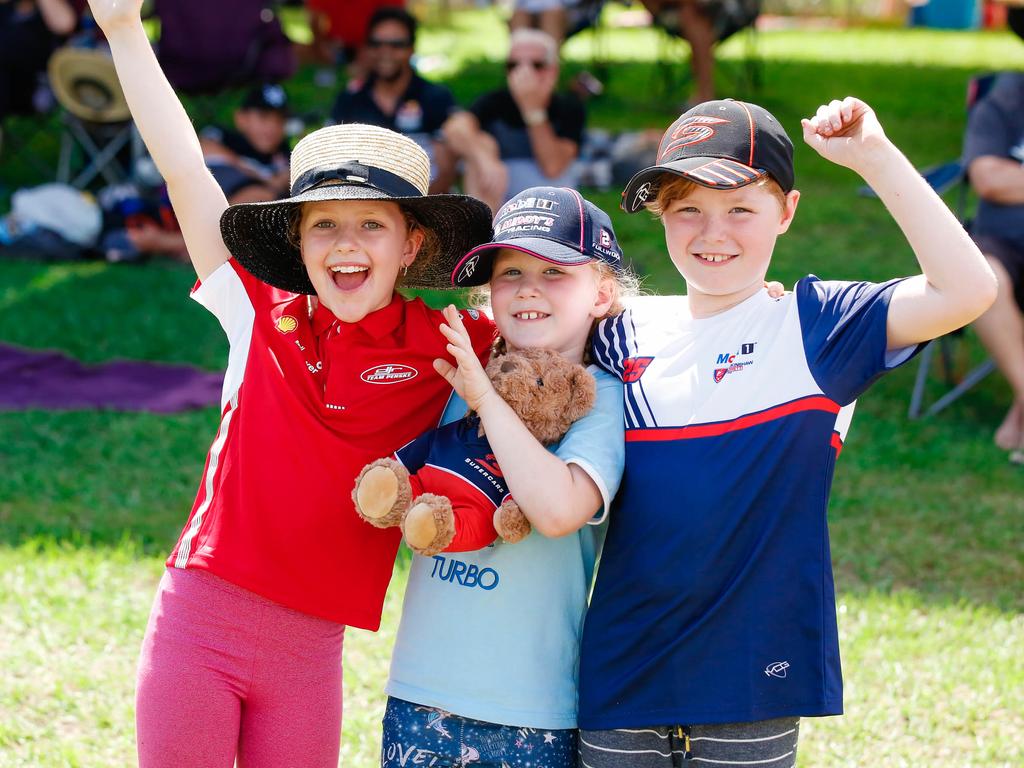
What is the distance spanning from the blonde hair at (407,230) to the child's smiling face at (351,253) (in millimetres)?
42

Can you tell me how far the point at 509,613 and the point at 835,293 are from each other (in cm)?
83

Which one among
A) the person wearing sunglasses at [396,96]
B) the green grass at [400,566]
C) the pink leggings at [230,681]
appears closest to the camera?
the pink leggings at [230,681]

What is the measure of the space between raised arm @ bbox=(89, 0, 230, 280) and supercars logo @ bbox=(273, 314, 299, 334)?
193 millimetres

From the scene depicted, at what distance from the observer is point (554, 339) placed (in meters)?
2.37

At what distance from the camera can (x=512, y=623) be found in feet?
7.49

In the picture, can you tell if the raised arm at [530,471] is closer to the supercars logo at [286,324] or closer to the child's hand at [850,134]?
the supercars logo at [286,324]

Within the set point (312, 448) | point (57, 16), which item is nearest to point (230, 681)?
point (312, 448)

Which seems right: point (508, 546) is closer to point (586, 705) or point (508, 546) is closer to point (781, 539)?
point (586, 705)

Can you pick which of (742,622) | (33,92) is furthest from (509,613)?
(33,92)

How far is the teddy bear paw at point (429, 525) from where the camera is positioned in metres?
2.12

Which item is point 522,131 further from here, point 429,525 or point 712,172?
point 429,525

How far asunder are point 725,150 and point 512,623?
3.11 feet

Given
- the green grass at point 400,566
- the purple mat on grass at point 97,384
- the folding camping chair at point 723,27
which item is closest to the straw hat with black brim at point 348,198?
the green grass at point 400,566

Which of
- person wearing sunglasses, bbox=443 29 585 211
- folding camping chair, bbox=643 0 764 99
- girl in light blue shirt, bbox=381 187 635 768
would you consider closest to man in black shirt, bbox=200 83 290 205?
person wearing sunglasses, bbox=443 29 585 211
